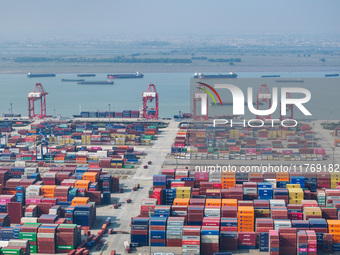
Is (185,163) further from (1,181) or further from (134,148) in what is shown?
(1,181)

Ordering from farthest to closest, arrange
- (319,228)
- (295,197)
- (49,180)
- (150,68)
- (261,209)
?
(150,68) < (49,180) < (295,197) < (261,209) < (319,228)

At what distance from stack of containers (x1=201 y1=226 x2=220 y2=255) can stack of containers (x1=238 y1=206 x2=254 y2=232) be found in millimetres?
1221

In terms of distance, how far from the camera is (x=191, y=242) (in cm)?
1858

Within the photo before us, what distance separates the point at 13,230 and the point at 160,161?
11466mm

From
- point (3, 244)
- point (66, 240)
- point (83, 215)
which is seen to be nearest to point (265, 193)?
point (83, 215)

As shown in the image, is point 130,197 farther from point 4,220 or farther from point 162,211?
point 4,220

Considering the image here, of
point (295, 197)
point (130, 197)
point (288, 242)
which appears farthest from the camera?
point (130, 197)

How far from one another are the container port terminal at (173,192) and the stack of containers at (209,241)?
0.08 feet

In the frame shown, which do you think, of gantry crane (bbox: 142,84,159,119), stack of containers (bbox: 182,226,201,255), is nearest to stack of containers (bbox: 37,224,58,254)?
stack of containers (bbox: 182,226,201,255)

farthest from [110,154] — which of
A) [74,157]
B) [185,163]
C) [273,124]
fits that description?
[273,124]

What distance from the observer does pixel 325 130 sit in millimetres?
36562

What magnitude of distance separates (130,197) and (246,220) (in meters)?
5.25

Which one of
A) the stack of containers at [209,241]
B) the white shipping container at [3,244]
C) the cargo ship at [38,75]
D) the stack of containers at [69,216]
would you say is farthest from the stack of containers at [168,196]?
the cargo ship at [38,75]

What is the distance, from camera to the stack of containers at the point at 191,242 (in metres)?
18.5
